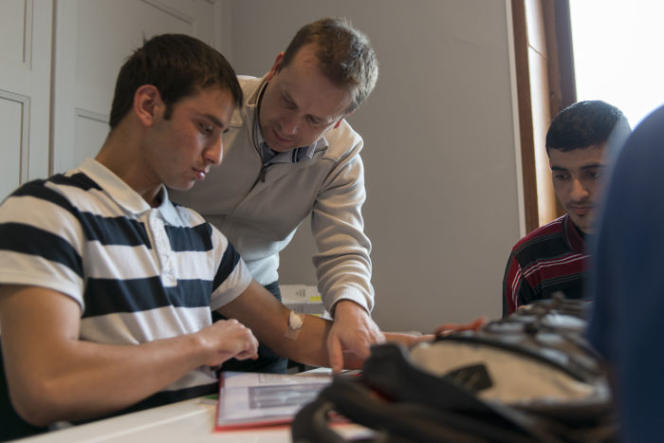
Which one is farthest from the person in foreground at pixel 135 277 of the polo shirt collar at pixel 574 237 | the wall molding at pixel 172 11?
the wall molding at pixel 172 11

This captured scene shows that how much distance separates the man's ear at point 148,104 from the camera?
3.34 ft

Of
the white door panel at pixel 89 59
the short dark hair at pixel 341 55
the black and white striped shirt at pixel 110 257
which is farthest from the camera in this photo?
the white door panel at pixel 89 59

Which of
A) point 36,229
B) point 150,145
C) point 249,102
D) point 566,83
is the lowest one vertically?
point 36,229

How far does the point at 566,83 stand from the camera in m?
2.16

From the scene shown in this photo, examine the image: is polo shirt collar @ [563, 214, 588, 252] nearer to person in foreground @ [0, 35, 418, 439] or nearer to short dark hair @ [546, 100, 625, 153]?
short dark hair @ [546, 100, 625, 153]

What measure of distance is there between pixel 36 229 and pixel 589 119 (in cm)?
121

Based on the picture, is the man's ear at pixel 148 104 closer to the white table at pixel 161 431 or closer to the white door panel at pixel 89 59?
the white table at pixel 161 431

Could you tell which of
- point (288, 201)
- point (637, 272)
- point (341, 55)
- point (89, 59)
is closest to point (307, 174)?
point (288, 201)

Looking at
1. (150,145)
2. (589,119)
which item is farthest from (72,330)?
(589,119)

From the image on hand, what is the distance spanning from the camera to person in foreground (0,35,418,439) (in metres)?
0.74

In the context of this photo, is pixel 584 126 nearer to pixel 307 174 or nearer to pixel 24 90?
pixel 307 174

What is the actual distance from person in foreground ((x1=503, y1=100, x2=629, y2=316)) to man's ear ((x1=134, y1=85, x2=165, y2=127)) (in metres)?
0.94

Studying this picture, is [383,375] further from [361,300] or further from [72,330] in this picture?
[361,300]

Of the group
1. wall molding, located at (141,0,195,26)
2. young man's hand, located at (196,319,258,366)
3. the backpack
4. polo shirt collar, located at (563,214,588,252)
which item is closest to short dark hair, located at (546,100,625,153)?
polo shirt collar, located at (563,214,588,252)
